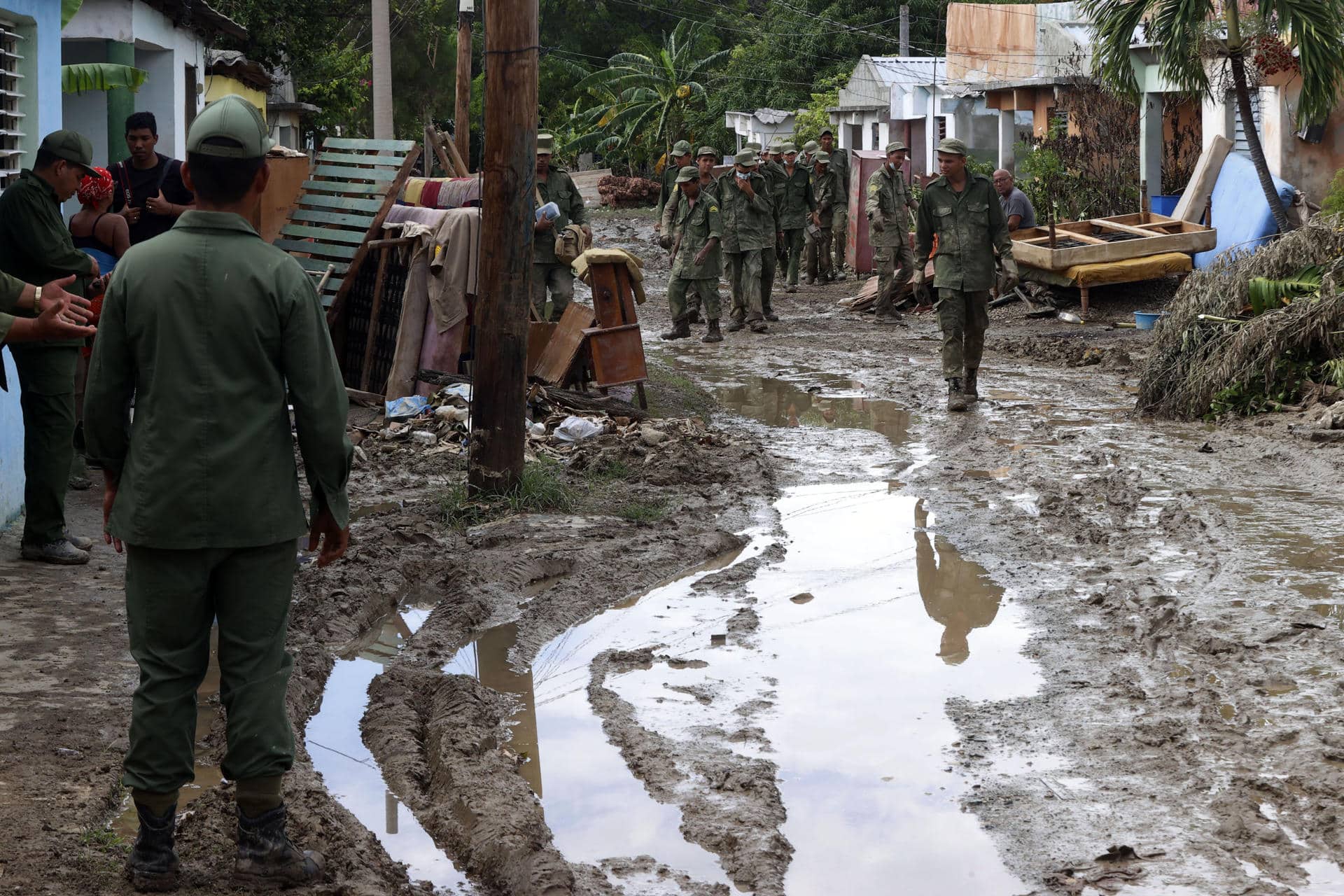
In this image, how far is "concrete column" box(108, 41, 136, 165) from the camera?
12.5 meters

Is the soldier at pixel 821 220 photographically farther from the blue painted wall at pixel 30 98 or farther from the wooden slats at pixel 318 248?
the blue painted wall at pixel 30 98

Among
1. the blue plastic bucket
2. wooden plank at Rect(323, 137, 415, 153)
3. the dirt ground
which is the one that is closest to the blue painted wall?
the dirt ground

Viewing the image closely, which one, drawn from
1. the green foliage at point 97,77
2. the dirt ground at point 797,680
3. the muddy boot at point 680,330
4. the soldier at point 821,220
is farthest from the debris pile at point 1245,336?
the soldier at point 821,220

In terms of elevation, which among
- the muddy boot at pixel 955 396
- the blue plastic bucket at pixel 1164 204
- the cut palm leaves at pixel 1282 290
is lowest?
the muddy boot at pixel 955 396

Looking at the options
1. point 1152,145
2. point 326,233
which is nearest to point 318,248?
point 326,233

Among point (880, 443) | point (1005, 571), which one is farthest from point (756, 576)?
point (880, 443)

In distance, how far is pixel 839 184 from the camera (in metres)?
20.3

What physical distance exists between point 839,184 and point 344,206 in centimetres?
1080

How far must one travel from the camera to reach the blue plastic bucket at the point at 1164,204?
736 inches

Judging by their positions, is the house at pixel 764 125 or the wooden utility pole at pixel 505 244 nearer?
the wooden utility pole at pixel 505 244

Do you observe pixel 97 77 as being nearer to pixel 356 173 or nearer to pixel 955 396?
pixel 356 173

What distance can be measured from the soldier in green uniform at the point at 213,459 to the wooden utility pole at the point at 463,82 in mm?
15068

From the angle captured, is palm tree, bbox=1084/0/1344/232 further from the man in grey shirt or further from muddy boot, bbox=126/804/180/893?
muddy boot, bbox=126/804/180/893

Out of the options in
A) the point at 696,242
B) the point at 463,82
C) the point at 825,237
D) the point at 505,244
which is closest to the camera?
the point at 505,244
